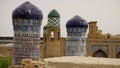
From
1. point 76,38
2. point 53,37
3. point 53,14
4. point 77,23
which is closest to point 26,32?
point 76,38

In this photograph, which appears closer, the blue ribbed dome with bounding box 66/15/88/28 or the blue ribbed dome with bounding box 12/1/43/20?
the blue ribbed dome with bounding box 12/1/43/20

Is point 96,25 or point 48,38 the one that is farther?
point 96,25

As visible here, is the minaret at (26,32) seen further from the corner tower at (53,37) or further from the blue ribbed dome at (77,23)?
the corner tower at (53,37)

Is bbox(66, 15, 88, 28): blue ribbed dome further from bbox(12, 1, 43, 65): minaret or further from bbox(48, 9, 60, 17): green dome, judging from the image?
bbox(12, 1, 43, 65): minaret

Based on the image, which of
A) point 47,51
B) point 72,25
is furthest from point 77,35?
point 47,51

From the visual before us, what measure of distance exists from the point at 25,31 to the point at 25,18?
34 cm

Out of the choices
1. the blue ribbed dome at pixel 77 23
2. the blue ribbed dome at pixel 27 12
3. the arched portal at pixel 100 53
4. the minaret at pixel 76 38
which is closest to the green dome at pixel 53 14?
the blue ribbed dome at pixel 77 23

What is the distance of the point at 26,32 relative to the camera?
864cm

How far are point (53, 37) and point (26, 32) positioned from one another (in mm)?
10297

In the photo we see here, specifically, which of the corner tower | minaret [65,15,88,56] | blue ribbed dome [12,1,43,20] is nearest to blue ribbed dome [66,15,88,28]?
minaret [65,15,88,56]

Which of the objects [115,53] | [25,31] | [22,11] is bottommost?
[115,53]

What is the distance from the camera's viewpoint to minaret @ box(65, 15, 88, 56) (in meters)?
12.9

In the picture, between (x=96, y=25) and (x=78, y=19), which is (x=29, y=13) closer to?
(x=78, y=19)

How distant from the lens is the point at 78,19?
13.7 m
